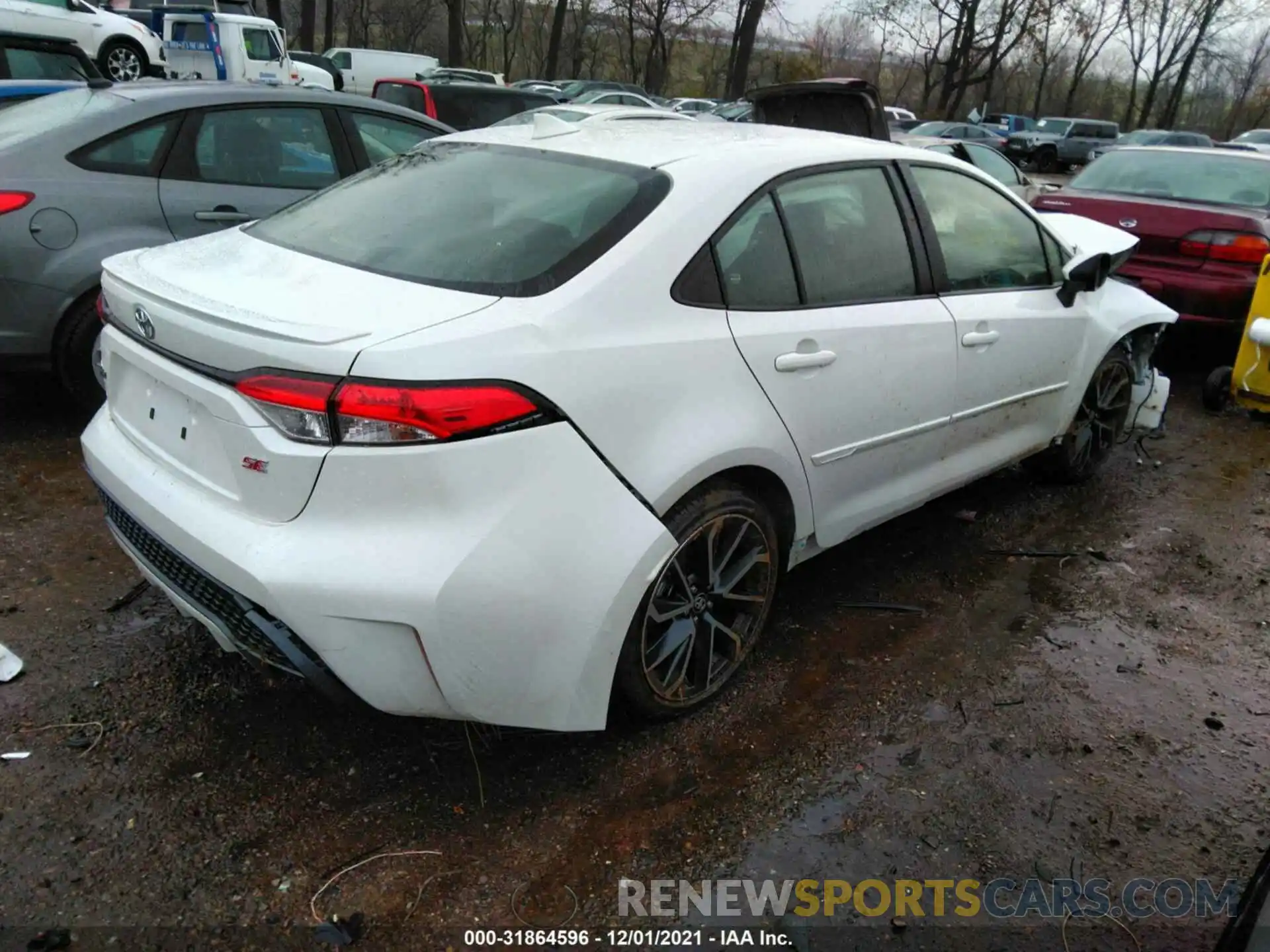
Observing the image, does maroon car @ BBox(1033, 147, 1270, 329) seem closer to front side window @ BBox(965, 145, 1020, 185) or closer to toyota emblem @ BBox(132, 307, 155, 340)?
front side window @ BBox(965, 145, 1020, 185)

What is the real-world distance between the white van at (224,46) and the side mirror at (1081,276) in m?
18.5

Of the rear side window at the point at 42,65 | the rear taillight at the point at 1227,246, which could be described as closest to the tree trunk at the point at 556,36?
the rear side window at the point at 42,65

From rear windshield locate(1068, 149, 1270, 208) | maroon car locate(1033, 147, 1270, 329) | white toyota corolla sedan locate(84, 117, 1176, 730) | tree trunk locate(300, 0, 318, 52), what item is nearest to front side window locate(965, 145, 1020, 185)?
rear windshield locate(1068, 149, 1270, 208)

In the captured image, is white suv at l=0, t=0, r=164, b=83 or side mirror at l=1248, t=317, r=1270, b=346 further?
white suv at l=0, t=0, r=164, b=83

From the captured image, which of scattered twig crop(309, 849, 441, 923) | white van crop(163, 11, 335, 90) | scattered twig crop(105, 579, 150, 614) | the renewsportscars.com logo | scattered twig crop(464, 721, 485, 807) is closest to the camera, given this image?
scattered twig crop(309, 849, 441, 923)

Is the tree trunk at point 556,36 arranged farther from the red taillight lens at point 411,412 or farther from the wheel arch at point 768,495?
the red taillight lens at point 411,412

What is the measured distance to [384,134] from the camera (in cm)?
529

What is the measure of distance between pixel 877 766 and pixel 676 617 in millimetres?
729

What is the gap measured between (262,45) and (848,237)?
20.7 m

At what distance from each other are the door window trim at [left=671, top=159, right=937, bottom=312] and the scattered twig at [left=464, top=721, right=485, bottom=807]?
1348mm

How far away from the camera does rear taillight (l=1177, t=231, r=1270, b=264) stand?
604 cm

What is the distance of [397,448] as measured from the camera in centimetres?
198

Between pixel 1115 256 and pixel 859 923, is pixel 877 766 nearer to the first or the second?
pixel 859 923

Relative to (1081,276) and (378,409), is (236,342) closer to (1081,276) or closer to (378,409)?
(378,409)
